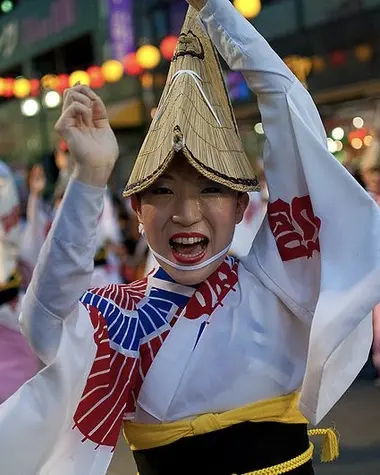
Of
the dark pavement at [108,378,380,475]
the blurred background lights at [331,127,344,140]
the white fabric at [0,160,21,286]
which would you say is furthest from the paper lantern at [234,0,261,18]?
the white fabric at [0,160,21,286]

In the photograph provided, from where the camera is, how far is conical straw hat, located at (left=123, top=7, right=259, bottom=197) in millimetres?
1508

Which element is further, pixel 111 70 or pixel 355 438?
pixel 111 70

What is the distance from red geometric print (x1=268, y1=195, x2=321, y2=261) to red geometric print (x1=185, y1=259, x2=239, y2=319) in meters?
0.12

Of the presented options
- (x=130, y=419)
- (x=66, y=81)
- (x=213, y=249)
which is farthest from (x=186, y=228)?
(x=66, y=81)

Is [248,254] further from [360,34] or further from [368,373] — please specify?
[360,34]

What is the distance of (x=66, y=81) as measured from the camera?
34.0 ft

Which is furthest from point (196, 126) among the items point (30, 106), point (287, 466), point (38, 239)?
point (30, 106)

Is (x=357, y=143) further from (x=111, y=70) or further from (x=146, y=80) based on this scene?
(x=146, y=80)

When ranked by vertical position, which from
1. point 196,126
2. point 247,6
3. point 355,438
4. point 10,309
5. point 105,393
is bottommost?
point 355,438

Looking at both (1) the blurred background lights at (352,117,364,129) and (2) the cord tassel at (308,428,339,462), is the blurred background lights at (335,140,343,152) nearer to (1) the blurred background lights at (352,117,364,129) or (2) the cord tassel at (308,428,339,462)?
(1) the blurred background lights at (352,117,364,129)

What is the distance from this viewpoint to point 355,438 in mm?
3771

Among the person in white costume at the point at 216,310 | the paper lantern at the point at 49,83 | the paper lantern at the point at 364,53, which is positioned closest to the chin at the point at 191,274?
the person in white costume at the point at 216,310

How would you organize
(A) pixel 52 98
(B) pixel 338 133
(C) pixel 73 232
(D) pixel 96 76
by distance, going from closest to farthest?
(C) pixel 73 232 < (B) pixel 338 133 < (D) pixel 96 76 < (A) pixel 52 98

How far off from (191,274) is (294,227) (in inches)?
9.5
